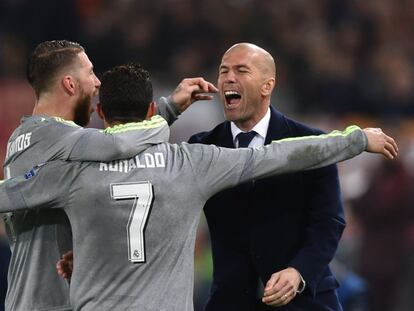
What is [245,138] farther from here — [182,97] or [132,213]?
[132,213]

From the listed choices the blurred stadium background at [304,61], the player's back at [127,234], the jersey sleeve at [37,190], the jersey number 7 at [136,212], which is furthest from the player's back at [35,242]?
the blurred stadium background at [304,61]

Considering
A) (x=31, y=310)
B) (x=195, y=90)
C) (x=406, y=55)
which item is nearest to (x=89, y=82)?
(x=195, y=90)

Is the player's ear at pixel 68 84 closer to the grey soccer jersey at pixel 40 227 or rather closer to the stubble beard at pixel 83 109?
the stubble beard at pixel 83 109

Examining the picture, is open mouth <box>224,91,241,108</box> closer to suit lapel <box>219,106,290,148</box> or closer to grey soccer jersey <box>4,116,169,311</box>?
suit lapel <box>219,106,290,148</box>

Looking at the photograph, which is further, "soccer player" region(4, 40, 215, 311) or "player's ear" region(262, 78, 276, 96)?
"player's ear" region(262, 78, 276, 96)

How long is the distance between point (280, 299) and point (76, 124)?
3.30 ft

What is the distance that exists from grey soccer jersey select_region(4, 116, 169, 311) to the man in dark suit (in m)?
0.49

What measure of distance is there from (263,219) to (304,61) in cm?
587

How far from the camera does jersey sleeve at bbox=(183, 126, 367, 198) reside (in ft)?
13.5

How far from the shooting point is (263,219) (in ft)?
14.6

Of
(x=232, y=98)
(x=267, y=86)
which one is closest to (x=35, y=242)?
(x=232, y=98)

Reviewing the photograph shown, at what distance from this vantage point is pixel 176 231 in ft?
13.4

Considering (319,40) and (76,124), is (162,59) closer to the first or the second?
(319,40)

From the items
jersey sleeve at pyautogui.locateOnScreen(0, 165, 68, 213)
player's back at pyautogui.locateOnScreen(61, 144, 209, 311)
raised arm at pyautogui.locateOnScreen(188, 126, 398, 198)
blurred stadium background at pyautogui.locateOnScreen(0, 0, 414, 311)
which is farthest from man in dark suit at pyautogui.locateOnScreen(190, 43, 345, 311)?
blurred stadium background at pyautogui.locateOnScreen(0, 0, 414, 311)
